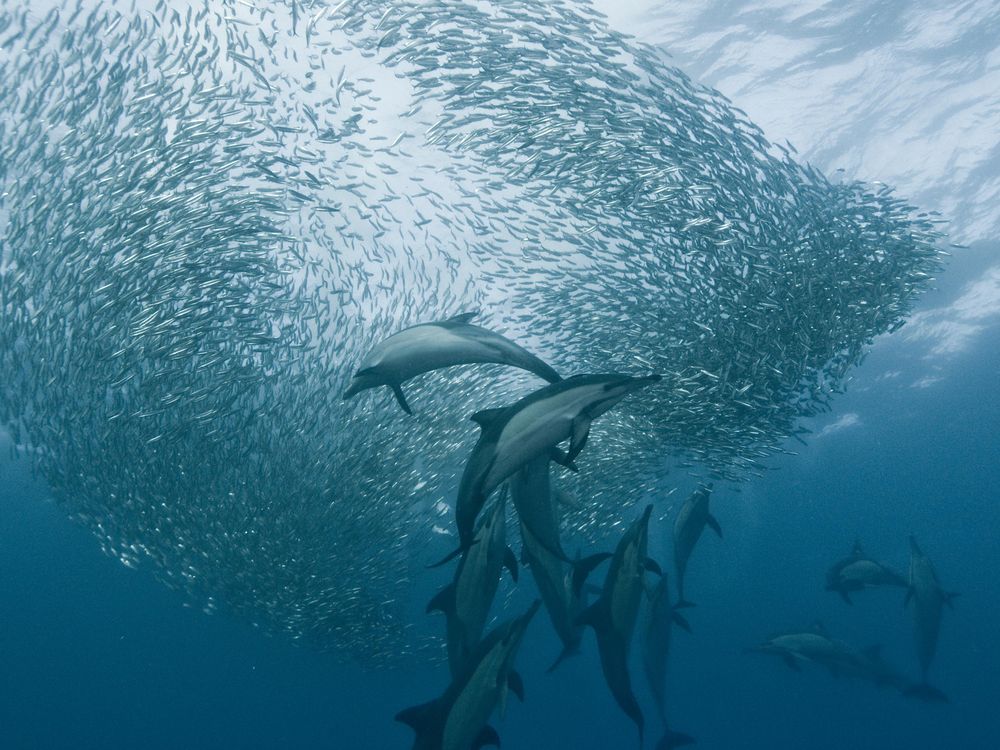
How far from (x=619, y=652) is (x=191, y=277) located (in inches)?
286

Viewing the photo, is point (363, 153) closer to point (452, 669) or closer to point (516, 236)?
point (516, 236)

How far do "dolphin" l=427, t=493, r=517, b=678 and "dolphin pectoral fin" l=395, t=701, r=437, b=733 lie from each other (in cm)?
30

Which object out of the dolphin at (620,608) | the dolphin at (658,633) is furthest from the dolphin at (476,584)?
the dolphin at (658,633)

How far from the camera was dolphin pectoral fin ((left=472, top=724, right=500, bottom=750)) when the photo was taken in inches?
146

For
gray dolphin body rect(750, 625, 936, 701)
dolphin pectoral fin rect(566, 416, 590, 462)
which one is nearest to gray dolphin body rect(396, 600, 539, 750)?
dolphin pectoral fin rect(566, 416, 590, 462)

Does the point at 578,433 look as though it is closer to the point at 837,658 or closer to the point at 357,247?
the point at 357,247

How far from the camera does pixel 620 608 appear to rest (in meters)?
3.98

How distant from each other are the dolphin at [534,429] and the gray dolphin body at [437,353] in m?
0.70

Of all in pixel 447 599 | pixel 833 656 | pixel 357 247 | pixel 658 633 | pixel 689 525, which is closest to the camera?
pixel 447 599

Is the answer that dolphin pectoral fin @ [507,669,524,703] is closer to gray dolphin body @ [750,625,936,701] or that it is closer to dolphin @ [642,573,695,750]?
dolphin @ [642,573,695,750]

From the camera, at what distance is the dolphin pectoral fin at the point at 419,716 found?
12.1ft

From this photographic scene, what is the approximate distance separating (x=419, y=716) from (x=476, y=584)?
82 centimetres

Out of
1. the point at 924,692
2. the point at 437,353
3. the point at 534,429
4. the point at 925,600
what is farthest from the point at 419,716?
the point at 924,692

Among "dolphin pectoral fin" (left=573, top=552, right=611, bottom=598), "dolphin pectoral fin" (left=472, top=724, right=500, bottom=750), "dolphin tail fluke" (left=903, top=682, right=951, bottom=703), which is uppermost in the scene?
"dolphin pectoral fin" (left=573, top=552, right=611, bottom=598)
